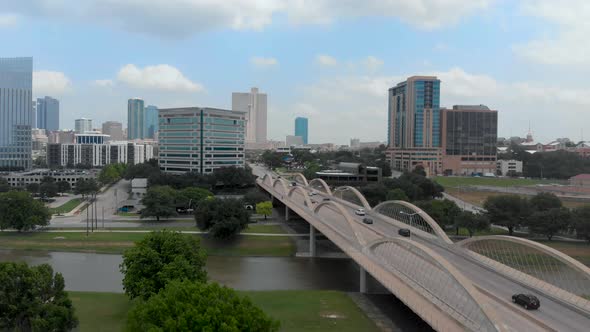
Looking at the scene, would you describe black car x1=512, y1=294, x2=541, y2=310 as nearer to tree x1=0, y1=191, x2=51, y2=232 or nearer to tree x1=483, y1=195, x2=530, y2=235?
tree x1=483, y1=195, x2=530, y2=235

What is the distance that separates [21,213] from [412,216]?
3280 cm

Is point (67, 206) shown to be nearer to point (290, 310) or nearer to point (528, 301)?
point (290, 310)

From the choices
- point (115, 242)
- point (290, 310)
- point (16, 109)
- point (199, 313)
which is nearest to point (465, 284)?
point (199, 313)

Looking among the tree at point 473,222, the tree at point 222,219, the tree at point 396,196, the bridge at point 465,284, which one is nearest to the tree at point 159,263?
the bridge at point 465,284

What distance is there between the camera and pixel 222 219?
36938 mm

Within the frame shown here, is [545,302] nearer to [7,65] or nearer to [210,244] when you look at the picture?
[210,244]

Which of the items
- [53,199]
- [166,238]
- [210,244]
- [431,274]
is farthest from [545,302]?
[53,199]

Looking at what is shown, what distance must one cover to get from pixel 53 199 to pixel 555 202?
199 ft

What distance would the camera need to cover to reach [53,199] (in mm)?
63125

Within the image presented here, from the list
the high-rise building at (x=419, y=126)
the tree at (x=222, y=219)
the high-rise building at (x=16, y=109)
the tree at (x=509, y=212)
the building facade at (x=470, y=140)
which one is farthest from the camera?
the high-rise building at (x=16, y=109)

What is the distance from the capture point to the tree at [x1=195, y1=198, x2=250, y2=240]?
36531 millimetres

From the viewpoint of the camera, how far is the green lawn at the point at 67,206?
52.5m

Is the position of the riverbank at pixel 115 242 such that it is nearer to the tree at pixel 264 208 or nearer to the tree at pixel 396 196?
the tree at pixel 264 208

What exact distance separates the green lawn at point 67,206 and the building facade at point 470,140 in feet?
236
